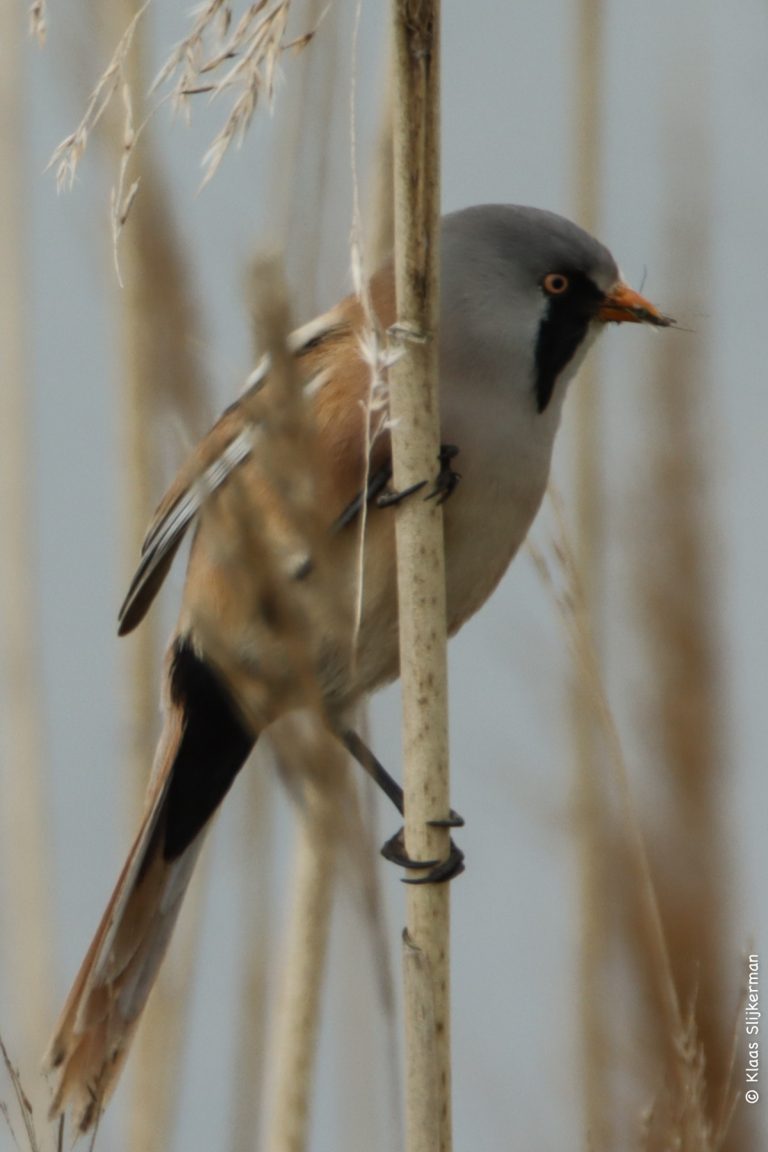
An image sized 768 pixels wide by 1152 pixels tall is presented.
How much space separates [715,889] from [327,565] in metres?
0.94

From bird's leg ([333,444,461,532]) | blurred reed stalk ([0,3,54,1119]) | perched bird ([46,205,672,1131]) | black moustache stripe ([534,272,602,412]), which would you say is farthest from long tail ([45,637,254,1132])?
black moustache stripe ([534,272,602,412])

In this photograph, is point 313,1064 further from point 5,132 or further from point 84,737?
point 5,132

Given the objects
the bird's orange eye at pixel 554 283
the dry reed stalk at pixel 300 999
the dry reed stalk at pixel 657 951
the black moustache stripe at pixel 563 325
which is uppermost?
the bird's orange eye at pixel 554 283

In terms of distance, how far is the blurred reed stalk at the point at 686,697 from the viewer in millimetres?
1835

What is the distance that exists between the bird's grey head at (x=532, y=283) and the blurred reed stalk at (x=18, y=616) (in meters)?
0.77

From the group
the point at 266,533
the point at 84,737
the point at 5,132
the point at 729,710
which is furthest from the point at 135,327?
the point at 266,533

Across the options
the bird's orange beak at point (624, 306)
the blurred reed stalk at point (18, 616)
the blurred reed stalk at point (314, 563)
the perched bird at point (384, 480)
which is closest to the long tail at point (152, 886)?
the perched bird at point (384, 480)

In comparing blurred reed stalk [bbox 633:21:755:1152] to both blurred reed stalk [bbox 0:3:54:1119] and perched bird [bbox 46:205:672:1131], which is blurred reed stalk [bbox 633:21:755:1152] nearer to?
perched bird [bbox 46:205:672:1131]

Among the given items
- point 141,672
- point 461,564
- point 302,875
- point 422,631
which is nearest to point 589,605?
point 461,564

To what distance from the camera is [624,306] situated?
225 centimetres

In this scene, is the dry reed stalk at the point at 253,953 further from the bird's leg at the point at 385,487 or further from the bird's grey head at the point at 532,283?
the bird's grey head at the point at 532,283

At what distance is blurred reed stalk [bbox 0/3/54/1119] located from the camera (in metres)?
2.49

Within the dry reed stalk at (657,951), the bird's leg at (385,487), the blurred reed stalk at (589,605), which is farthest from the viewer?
the blurred reed stalk at (589,605)

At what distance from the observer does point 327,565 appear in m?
1.10
